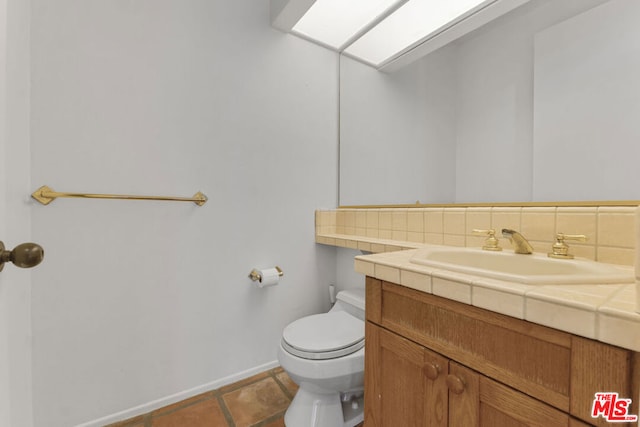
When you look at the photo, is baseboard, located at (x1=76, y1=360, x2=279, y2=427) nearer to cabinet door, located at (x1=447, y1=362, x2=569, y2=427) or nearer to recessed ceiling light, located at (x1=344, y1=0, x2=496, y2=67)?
cabinet door, located at (x1=447, y1=362, x2=569, y2=427)

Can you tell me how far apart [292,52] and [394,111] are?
73 centimetres

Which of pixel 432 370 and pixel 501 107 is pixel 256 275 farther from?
pixel 501 107

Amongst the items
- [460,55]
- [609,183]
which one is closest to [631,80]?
[609,183]

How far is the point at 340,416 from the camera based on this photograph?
45.3 inches

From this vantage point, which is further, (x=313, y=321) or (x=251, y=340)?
(x=251, y=340)

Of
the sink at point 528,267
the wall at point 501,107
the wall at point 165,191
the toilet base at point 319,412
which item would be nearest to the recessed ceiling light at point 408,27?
the wall at point 501,107

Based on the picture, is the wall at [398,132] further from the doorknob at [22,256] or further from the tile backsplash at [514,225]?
the doorknob at [22,256]

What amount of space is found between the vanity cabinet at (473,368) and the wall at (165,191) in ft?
2.99

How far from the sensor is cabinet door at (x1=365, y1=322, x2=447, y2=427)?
65 cm

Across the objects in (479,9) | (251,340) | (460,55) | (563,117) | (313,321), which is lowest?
(251,340)

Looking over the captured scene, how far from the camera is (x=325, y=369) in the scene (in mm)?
1025

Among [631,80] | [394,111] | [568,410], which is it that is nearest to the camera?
[568,410]

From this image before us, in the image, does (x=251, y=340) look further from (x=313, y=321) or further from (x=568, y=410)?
(x=568, y=410)

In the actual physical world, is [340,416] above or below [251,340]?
below
